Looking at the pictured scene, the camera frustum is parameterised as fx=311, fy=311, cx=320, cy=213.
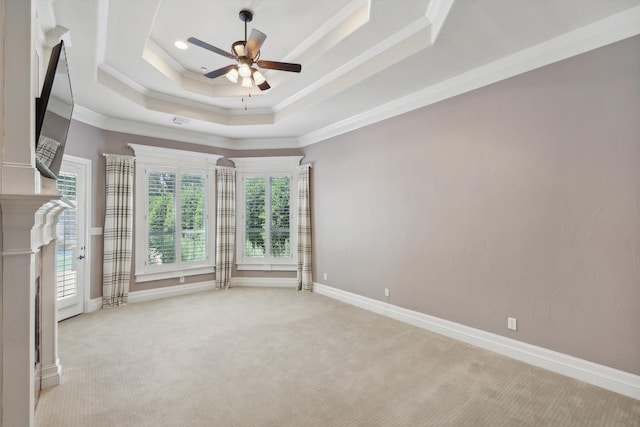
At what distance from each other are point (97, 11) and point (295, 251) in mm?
4430

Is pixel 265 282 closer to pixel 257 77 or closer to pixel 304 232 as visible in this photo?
pixel 304 232

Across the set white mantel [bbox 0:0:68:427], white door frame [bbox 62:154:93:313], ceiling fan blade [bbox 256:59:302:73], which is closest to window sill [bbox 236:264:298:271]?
white door frame [bbox 62:154:93:313]

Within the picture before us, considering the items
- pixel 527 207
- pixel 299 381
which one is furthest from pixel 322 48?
pixel 299 381

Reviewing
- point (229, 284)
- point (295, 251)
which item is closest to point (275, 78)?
point (295, 251)

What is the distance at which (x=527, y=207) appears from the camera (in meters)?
2.95

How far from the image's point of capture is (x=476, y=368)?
282 cm

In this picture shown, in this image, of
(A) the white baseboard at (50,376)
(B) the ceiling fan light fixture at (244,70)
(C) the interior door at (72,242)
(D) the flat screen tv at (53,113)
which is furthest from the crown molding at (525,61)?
(A) the white baseboard at (50,376)

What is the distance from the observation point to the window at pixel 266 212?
A: 6.05 meters

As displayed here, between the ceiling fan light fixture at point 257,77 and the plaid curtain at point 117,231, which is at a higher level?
the ceiling fan light fixture at point 257,77

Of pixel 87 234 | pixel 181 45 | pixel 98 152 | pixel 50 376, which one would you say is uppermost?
pixel 181 45

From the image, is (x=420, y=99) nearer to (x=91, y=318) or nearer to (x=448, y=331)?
(x=448, y=331)

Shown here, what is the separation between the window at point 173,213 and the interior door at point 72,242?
0.74 m

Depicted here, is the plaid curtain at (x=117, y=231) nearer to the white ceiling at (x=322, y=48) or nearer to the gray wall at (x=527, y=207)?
the white ceiling at (x=322, y=48)

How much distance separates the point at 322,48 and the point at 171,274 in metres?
4.36
